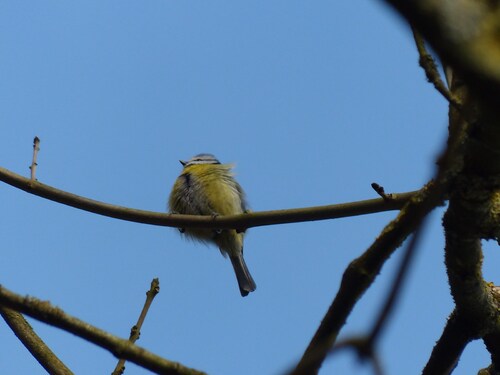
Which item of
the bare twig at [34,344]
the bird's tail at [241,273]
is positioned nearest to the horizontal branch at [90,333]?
the bare twig at [34,344]

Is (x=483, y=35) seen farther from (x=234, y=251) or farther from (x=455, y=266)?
(x=234, y=251)

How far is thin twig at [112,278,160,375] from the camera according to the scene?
270 centimetres

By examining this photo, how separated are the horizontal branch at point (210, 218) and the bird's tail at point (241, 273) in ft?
11.0

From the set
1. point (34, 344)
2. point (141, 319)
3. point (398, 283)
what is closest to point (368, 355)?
point (398, 283)

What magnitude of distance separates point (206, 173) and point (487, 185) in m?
5.79

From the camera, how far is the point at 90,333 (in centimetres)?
134

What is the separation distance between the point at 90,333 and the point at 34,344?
132 cm

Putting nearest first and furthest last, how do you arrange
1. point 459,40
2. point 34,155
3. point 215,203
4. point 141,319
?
1. point 459,40
2. point 141,319
3. point 34,155
4. point 215,203

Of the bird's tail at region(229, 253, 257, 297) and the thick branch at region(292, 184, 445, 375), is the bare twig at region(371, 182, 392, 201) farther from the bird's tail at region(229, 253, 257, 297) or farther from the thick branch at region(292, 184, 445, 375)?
the bird's tail at region(229, 253, 257, 297)

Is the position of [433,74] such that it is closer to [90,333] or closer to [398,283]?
[90,333]

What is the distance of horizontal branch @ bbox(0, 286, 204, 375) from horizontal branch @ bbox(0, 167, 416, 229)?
5.87 ft

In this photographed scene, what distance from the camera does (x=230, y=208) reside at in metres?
6.98

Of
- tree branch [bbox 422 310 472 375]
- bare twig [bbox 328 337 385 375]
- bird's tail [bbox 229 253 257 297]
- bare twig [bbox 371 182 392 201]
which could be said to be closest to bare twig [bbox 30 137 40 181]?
bare twig [bbox 371 182 392 201]

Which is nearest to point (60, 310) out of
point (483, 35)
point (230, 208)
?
point (483, 35)
